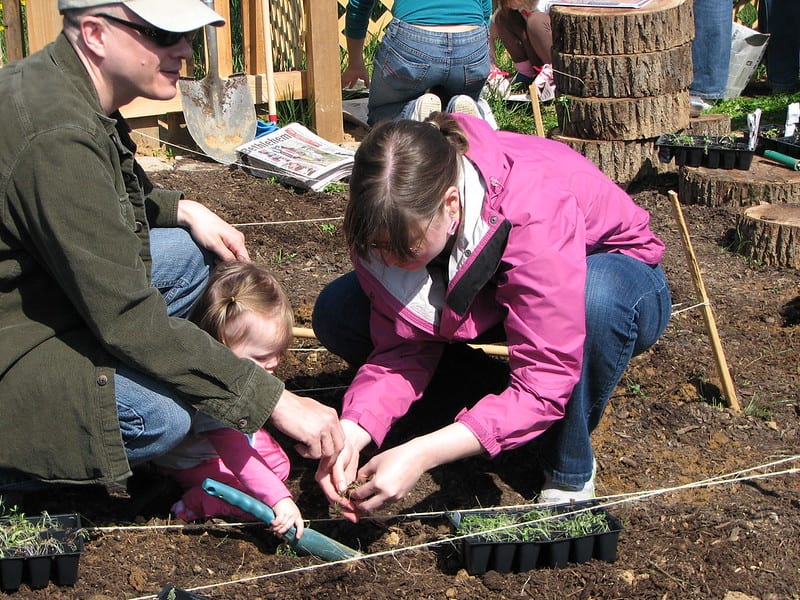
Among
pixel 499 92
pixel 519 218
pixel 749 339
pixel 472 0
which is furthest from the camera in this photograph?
pixel 499 92

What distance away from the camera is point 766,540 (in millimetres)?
2508

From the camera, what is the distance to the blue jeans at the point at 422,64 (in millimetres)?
5348

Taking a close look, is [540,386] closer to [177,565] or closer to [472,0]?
[177,565]

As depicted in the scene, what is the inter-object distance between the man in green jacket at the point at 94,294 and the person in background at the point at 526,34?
5.26 metres

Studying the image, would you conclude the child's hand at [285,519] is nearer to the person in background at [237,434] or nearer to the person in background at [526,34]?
the person in background at [237,434]

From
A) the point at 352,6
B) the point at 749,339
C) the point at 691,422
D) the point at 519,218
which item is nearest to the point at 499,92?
the point at 352,6

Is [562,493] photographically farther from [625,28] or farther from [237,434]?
[625,28]

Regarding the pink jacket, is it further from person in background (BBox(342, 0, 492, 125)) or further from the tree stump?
person in background (BBox(342, 0, 492, 125))

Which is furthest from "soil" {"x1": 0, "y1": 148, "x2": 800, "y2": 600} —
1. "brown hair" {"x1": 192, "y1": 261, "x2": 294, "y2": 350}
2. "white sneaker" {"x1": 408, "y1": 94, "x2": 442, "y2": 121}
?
"white sneaker" {"x1": 408, "y1": 94, "x2": 442, "y2": 121}

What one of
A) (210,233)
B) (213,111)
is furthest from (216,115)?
(210,233)

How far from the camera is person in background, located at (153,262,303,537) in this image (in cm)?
254

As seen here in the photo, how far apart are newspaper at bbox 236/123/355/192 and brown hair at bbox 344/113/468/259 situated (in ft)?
9.93

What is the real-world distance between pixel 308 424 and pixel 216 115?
13.5 feet

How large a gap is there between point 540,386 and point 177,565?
1002 mm
